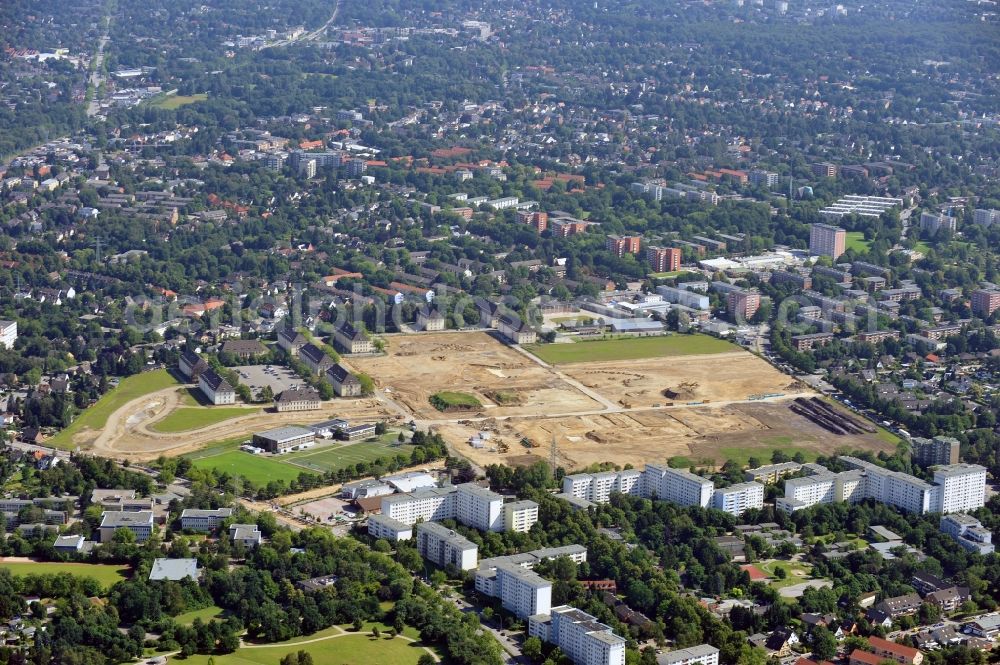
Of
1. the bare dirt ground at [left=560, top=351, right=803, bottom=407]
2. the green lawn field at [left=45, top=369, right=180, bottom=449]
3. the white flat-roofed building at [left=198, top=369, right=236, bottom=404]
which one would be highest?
the white flat-roofed building at [left=198, top=369, right=236, bottom=404]

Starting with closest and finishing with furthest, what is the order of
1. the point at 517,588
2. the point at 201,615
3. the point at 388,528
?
the point at 201,615 < the point at 517,588 < the point at 388,528

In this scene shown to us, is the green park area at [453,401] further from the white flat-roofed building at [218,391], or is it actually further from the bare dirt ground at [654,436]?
the white flat-roofed building at [218,391]

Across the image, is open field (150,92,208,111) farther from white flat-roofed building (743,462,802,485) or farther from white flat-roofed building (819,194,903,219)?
white flat-roofed building (743,462,802,485)

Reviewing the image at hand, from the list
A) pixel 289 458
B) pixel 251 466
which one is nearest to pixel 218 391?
pixel 289 458

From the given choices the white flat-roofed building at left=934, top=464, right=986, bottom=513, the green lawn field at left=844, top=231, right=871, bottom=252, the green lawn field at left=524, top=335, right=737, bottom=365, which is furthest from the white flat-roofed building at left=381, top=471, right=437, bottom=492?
the green lawn field at left=844, top=231, right=871, bottom=252

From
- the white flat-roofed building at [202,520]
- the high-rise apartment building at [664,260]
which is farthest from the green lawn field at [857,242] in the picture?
the white flat-roofed building at [202,520]

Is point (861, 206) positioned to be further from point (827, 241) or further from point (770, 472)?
point (770, 472)

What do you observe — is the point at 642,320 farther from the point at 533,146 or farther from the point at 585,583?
the point at 533,146

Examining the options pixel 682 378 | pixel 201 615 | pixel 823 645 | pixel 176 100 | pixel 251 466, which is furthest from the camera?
pixel 176 100
